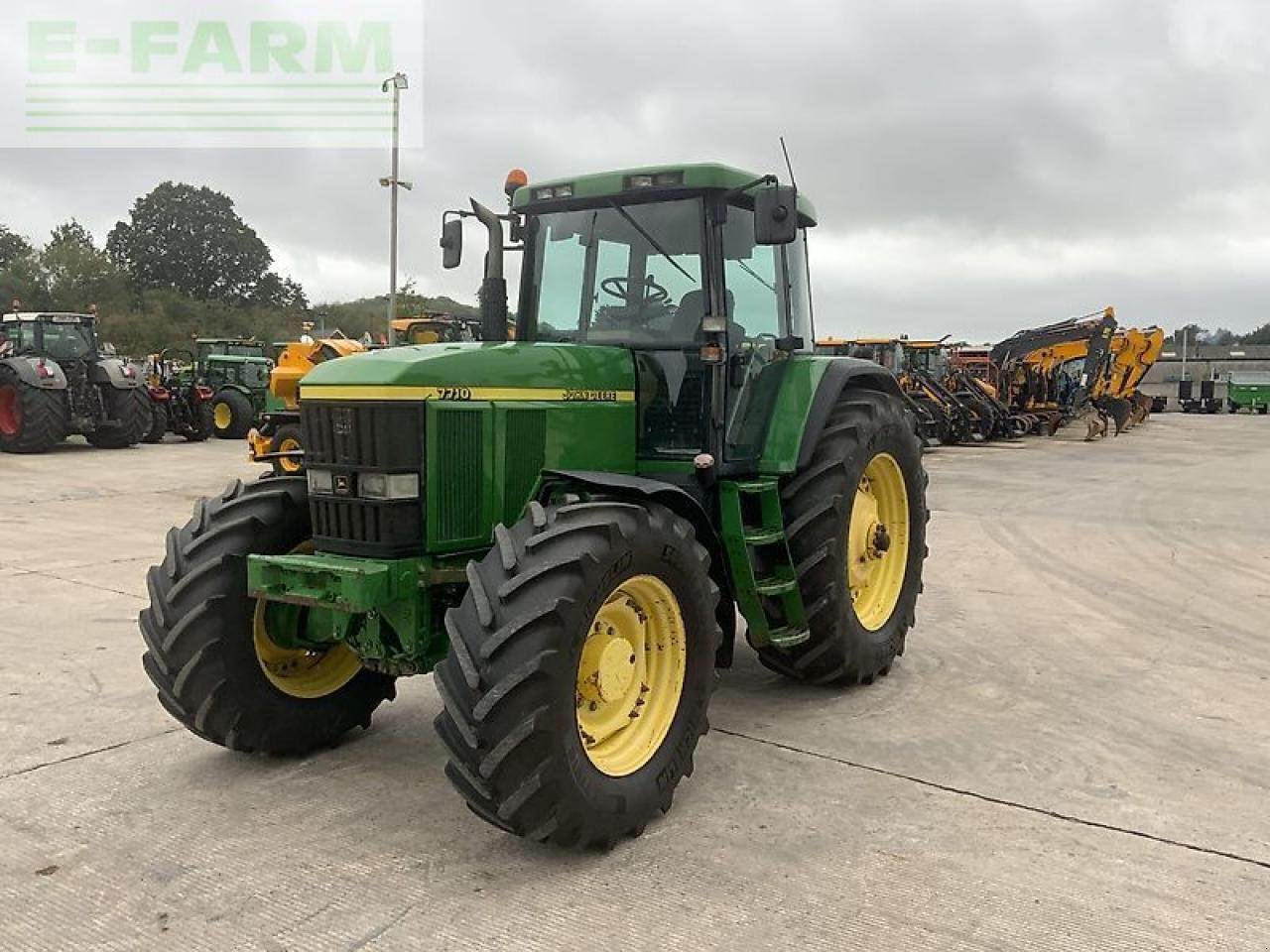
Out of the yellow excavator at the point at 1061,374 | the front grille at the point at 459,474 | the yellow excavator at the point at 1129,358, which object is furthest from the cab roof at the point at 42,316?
the yellow excavator at the point at 1129,358

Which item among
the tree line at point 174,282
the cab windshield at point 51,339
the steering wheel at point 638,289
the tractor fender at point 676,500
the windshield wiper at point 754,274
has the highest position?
the tree line at point 174,282

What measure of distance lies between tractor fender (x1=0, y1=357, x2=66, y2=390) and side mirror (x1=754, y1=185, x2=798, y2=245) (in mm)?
16409

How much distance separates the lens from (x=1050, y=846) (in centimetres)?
337

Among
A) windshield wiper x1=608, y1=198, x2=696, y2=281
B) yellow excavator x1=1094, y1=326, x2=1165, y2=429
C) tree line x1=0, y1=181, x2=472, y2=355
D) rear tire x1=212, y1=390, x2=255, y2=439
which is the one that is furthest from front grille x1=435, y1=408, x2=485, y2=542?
tree line x1=0, y1=181, x2=472, y2=355

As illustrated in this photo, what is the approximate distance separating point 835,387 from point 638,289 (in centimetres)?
110

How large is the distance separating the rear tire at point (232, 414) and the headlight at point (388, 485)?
18699 mm

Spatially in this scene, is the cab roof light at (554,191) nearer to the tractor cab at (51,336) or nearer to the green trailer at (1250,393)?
the tractor cab at (51,336)

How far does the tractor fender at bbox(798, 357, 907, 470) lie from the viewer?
15.4 ft

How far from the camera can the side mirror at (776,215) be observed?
4.07 meters

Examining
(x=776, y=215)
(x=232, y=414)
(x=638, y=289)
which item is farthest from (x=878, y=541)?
(x=232, y=414)

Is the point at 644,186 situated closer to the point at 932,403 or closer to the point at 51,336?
the point at 51,336

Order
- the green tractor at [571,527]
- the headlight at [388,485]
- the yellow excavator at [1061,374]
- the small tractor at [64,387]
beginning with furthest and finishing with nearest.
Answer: the yellow excavator at [1061,374]
the small tractor at [64,387]
the headlight at [388,485]
the green tractor at [571,527]

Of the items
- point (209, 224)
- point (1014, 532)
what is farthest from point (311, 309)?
point (1014, 532)

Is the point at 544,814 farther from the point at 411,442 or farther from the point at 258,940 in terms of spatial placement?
the point at 411,442
